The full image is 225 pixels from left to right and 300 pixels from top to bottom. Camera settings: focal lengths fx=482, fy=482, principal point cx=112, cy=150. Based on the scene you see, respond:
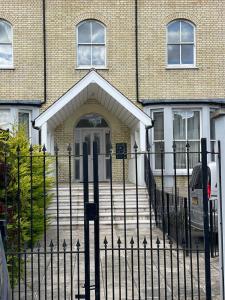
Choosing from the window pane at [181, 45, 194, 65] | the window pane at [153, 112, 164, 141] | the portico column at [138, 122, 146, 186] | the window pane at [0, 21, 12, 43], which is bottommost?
the portico column at [138, 122, 146, 186]

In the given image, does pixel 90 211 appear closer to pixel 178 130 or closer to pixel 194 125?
pixel 178 130

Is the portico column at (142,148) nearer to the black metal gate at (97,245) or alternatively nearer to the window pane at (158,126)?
the black metal gate at (97,245)

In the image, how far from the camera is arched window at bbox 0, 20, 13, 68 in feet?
62.3

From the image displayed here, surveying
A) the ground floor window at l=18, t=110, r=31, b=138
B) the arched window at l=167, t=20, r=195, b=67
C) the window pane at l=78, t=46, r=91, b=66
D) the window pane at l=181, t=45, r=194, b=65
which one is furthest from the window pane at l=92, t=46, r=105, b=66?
the ground floor window at l=18, t=110, r=31, b=138

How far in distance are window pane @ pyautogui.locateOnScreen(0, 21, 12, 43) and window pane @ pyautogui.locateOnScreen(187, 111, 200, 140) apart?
25.4 feet

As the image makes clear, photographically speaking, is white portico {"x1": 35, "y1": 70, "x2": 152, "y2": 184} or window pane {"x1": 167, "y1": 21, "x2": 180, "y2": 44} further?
window pane {"x1": 167, "y1": 21, "x2": 180, "y2": 44}

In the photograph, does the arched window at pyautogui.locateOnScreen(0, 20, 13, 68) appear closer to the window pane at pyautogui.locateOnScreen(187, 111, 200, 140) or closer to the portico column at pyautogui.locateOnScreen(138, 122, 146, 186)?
the portico column at pyautogui.locateOnScreen(138, 122, 146, 186)

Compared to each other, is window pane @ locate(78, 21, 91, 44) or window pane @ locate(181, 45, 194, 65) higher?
window pane @ locate(78, 21, 91, 44)

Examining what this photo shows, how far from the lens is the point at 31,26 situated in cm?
1894

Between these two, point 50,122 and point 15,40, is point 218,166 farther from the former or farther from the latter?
point 15,40

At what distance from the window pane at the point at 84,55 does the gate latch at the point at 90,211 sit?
13.7m

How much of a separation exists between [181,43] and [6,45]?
6964 mm

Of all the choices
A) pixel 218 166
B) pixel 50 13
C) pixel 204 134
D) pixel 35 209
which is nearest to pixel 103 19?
pixel 50 13

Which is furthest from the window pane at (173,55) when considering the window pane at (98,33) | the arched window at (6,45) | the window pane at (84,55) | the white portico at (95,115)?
the arched window at (6,45)
